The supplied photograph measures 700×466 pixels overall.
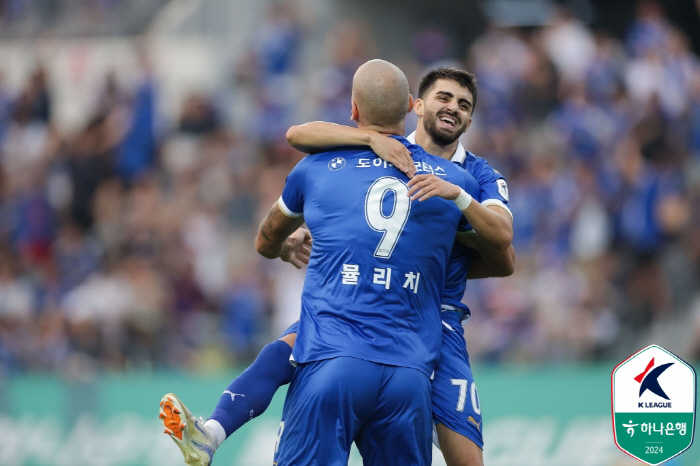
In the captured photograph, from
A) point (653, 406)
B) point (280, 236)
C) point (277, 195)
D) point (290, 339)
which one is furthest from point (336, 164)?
point (277, 195)

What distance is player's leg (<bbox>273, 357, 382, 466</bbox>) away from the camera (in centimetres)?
529

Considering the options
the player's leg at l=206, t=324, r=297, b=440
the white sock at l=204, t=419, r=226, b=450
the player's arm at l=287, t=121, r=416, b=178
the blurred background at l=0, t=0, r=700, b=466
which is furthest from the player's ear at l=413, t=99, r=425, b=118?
the blurred background at l=0, t=0, r=700, b=466

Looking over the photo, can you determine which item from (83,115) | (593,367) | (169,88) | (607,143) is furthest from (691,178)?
(83,115)

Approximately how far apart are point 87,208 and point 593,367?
7994 millimetres

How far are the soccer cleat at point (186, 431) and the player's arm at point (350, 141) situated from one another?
148cm

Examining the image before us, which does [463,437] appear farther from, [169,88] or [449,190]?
[169,88]

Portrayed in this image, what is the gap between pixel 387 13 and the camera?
1798 centimetres

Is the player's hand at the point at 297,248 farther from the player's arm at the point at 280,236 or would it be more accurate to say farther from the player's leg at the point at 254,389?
the player's leg at the point at 254,389

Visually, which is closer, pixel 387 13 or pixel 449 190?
pixel 449 190

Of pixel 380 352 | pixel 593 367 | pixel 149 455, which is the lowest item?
pixel 149 455

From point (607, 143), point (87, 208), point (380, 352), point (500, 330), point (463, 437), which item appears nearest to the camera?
point (380, 352)

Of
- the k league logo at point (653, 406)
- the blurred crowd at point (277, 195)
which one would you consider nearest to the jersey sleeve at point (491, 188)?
the k league logo at point (653, 406)

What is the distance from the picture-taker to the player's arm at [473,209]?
5.35 meters

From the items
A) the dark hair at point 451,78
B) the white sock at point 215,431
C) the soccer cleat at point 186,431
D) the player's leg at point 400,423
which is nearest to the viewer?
the soccer cleat at point 186,431
